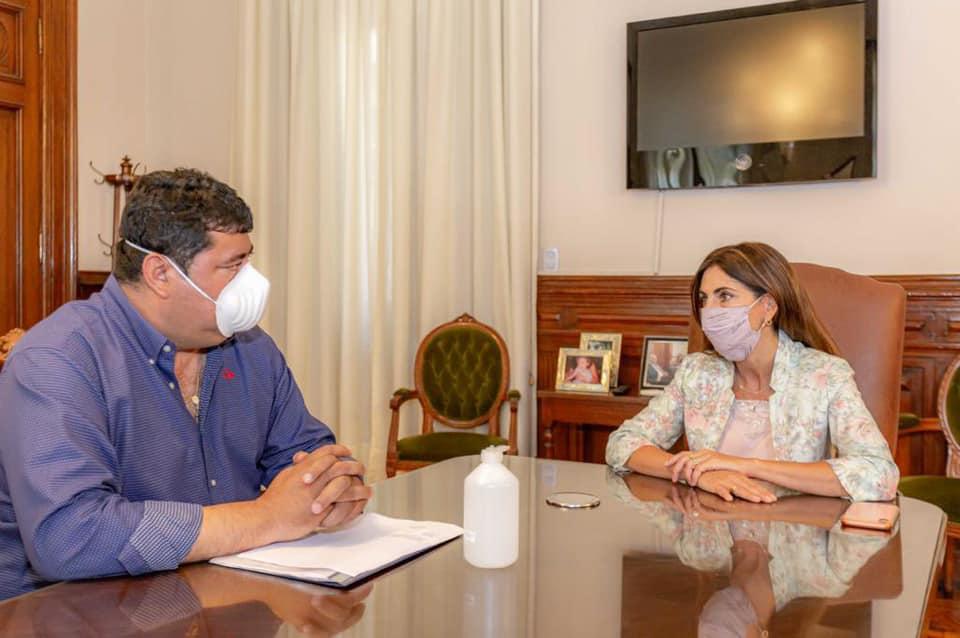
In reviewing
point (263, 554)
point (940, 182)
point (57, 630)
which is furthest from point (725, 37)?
point (57, 630)

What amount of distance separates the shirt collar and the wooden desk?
8.78 ft

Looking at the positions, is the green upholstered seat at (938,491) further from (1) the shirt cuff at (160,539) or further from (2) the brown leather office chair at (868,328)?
(1) the shirt cuff at (160,539)

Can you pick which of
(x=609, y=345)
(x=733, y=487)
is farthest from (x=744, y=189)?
(x=733, y=487)

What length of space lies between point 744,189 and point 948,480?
5.70ft

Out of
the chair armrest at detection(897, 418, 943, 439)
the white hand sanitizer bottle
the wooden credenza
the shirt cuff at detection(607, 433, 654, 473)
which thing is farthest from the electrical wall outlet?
the white hand sanitizer bottle

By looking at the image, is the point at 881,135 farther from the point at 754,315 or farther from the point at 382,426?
the point at 382,426

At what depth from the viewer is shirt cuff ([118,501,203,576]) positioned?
51.2 inches

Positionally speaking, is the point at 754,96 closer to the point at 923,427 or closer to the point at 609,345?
the point at 609,345

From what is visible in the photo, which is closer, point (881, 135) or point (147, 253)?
point (147, 253)

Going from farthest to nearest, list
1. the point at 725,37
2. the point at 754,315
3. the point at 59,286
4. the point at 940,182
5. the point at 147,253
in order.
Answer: the point at 59,286 < the point at 725,37 < the point at 940,182 < the point at 754,315 < the point at 147,253

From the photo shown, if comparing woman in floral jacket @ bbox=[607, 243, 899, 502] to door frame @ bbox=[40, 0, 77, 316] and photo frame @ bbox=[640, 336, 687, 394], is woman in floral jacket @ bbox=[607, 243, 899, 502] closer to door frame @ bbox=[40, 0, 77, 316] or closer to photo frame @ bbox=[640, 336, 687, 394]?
photo frame @ bbox=[640, 336, 687, 394]

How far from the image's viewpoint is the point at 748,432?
7.76 ft

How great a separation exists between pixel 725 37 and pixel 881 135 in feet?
2.74

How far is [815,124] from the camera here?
414 centimetres
